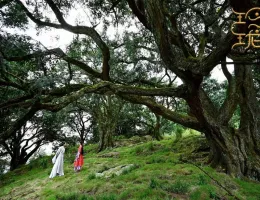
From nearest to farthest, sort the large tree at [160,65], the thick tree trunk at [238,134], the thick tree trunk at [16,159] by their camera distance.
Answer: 1. the large tree at [160,65]
2. the thick tree trunk at [238,134]
3. the thick tree trunk at [16,159]

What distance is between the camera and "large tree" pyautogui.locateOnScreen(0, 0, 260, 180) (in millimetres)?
→ 5996

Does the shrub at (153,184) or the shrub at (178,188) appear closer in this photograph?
the shrub at (178,188)

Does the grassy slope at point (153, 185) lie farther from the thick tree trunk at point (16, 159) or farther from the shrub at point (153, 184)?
the thick tree trunk at point (16, 159)

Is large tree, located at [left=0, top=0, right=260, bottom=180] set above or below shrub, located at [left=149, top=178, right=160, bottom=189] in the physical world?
above

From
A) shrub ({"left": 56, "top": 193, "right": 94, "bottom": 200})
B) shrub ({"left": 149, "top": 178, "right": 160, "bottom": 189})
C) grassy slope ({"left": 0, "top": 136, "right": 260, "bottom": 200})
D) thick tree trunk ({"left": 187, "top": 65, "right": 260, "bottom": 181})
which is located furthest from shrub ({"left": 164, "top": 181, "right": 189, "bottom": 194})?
shrub ({"left": 56, "top": 193, "right": 94, "bottom": 200})

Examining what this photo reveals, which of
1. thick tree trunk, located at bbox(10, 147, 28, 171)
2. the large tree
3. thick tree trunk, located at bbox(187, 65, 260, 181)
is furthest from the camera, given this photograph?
thick tree trunk, located at bbox(10, 147, 28, 171)

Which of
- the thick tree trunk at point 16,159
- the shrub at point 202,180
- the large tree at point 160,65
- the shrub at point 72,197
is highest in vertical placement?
the large tree at point 160,65

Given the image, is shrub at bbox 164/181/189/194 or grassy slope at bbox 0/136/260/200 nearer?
grassy slope at bbox 0/136/260/200

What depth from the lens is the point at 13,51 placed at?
20.5ft

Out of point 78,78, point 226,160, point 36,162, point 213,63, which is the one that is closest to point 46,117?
point 36,162

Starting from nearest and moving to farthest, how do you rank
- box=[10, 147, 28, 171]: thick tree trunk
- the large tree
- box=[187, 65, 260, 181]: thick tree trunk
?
the large tree → box=[187, 65, 260, 181]: thick tree trunk → box=[10, 147, 28, 171]: thick tree trunk

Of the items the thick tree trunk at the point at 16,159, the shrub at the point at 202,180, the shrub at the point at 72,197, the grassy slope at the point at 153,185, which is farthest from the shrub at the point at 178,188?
the thick tree trunk at the point at 16,159

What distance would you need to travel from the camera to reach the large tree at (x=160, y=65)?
6.00 m

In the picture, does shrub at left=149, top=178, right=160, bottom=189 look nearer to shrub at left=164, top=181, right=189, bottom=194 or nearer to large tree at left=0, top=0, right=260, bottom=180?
shrub at left=164, top=181, right=189, bottom=194
